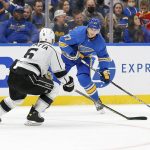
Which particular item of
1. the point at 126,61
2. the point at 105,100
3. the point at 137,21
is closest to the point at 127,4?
the point at 137,21

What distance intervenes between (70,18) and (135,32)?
0.94 meters

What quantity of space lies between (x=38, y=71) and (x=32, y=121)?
1.54ft

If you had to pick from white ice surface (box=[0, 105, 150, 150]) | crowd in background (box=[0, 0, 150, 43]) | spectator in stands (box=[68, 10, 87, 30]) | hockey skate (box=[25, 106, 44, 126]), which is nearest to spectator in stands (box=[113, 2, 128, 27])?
crowd in background (box=[0, 0, 150, 43])

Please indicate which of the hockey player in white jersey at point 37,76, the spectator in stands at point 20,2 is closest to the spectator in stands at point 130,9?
the spectator in stands at point 20,2

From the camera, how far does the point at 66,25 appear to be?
7.48 m

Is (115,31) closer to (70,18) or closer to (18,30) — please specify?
(70,18)

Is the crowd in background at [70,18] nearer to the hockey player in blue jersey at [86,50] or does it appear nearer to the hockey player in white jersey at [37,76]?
the hockey player in blue jersey at [86,50]

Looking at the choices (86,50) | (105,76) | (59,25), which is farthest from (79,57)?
(59,25)

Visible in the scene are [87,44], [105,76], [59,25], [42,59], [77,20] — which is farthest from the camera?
[77,20]

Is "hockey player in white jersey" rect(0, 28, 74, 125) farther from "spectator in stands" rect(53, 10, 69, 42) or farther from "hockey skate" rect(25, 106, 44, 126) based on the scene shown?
"spectator in stands" rect(53, 10, 69, 42)

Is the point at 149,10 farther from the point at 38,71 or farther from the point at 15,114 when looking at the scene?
the point at 38,71

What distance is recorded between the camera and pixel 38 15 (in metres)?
7.29

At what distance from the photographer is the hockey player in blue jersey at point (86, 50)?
6.25 metres

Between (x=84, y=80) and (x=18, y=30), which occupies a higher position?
(x=18, y=30)
